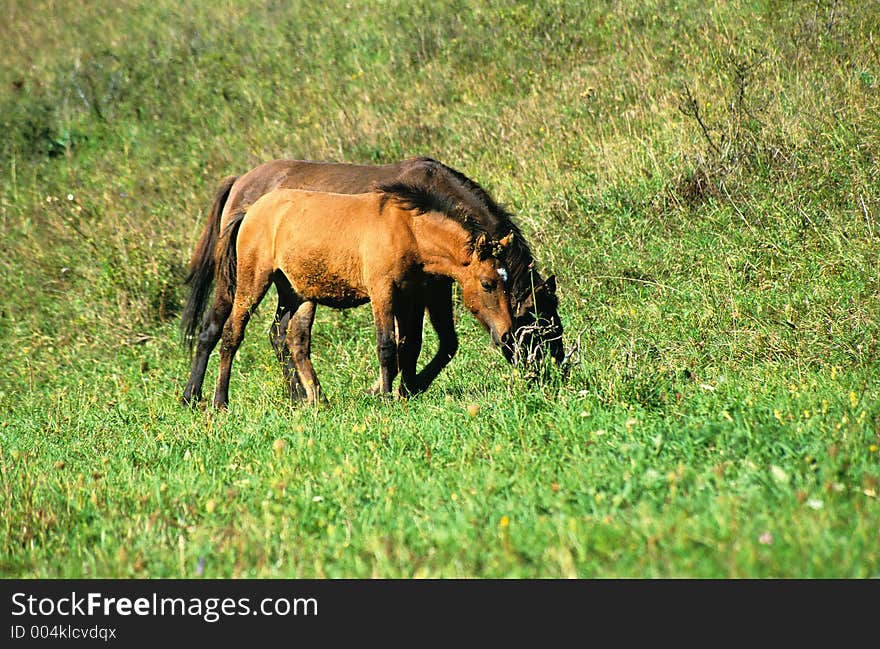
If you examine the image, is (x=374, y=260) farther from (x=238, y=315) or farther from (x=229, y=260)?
(x=229, y=260)

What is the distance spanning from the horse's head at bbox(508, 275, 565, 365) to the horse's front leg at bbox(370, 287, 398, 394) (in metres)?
0.87

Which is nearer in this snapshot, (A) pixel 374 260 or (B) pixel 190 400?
(A) pixel 374 260

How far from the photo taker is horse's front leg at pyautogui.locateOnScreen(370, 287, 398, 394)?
7160 mm

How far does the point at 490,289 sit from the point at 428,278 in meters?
0.51

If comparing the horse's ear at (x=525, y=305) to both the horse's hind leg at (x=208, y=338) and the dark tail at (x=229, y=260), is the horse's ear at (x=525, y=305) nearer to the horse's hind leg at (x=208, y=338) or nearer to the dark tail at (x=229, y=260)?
the dark tail at (x=229, y=260)

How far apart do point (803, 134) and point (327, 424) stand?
6174 millimetres

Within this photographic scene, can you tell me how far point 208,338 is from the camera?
346 inches

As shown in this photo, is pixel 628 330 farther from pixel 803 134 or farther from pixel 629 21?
pixel 629 21

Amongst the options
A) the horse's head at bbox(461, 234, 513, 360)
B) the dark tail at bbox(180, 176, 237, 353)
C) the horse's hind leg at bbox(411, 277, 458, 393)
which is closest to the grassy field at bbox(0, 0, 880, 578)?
the horse's hind leg at bbox(411, 277, 458, 393)

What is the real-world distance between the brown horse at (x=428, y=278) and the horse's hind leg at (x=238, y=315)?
394mm

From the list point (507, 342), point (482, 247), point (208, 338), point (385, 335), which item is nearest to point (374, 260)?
point (385, 335)

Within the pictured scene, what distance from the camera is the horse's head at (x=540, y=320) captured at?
6922mm

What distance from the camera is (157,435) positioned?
261 inches

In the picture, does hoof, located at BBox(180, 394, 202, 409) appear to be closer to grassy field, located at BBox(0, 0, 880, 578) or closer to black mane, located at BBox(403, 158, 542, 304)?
grassy field, located at BBox(0, 0, 880, 578)
